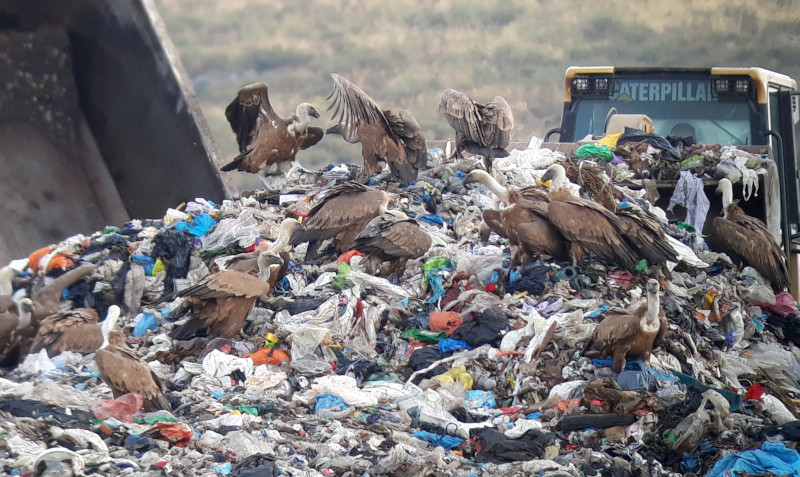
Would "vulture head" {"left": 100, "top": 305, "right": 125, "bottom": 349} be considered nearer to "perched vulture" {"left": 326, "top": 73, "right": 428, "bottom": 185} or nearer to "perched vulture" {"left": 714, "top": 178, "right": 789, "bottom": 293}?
"perched vulture" {"left": 326, "top": 73, "right": 428, "bottom": 185}

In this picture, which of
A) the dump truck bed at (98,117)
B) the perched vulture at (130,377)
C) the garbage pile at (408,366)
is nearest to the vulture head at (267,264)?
the garbage pile at (408,366)

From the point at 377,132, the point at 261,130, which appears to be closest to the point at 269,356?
the point at 377,132

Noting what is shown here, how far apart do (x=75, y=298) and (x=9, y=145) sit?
9.19 ft

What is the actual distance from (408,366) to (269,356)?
2.68ft

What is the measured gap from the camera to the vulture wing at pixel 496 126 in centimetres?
724

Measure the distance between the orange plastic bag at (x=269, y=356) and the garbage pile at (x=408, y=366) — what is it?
0.05 ft

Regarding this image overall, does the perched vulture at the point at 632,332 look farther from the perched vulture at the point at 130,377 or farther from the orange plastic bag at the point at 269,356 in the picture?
the perched vulture at the point at 130,377

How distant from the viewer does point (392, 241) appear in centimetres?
577

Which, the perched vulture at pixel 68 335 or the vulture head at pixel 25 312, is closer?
the perched vulture at pixel 68 335

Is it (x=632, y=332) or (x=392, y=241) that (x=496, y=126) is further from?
(x=632, y=332)

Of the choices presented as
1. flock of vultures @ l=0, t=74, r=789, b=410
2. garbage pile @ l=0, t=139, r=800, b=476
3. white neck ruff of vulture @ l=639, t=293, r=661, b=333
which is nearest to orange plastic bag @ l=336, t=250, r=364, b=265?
garbage pile @ l=0, t=139, r=800, b=476

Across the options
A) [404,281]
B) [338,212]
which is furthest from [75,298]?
[404,281]

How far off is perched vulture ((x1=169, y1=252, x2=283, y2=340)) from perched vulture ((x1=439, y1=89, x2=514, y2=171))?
Answer: 8.72 ft

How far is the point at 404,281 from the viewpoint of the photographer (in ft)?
19.6
